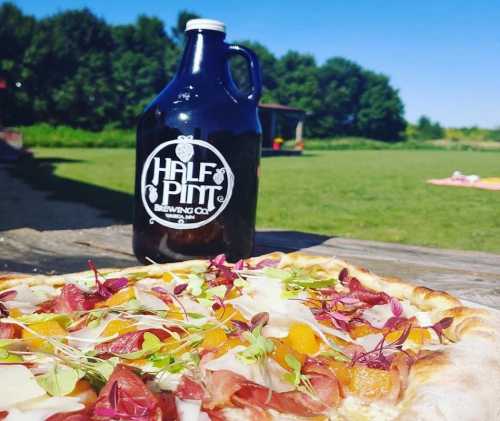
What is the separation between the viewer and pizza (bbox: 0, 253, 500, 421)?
1.05 meters

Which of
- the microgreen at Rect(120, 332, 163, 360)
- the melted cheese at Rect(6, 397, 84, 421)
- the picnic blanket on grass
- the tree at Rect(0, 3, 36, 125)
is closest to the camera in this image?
the melted cheese at Rect(6, 397, 84, 421)

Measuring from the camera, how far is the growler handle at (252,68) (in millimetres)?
2379

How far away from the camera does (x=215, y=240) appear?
2.27 m

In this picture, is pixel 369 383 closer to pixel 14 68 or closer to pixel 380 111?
pixel 14 68

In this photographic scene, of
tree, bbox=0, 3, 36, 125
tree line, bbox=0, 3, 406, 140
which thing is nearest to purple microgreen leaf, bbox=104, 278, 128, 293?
tree line, bbox=0, 3, 406, 140

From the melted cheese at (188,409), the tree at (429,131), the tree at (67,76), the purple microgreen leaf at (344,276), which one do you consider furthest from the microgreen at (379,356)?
the tree at (429,131)

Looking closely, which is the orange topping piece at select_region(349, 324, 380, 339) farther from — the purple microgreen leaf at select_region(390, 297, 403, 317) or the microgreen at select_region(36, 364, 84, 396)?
the microgreen at select_region(36, 364, 84, 396)

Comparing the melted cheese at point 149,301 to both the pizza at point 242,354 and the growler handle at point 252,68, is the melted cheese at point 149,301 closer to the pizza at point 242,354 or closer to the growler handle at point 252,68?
the pizza at point 242,354

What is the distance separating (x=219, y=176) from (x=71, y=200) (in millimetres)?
11400

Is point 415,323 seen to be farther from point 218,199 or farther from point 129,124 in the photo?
point 129,124

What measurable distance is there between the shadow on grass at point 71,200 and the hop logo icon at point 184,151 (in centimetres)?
561

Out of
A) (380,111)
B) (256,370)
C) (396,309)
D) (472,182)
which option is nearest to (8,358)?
(256,370)

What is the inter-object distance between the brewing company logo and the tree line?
1976 inches

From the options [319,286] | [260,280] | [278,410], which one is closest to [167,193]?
[260,280]
